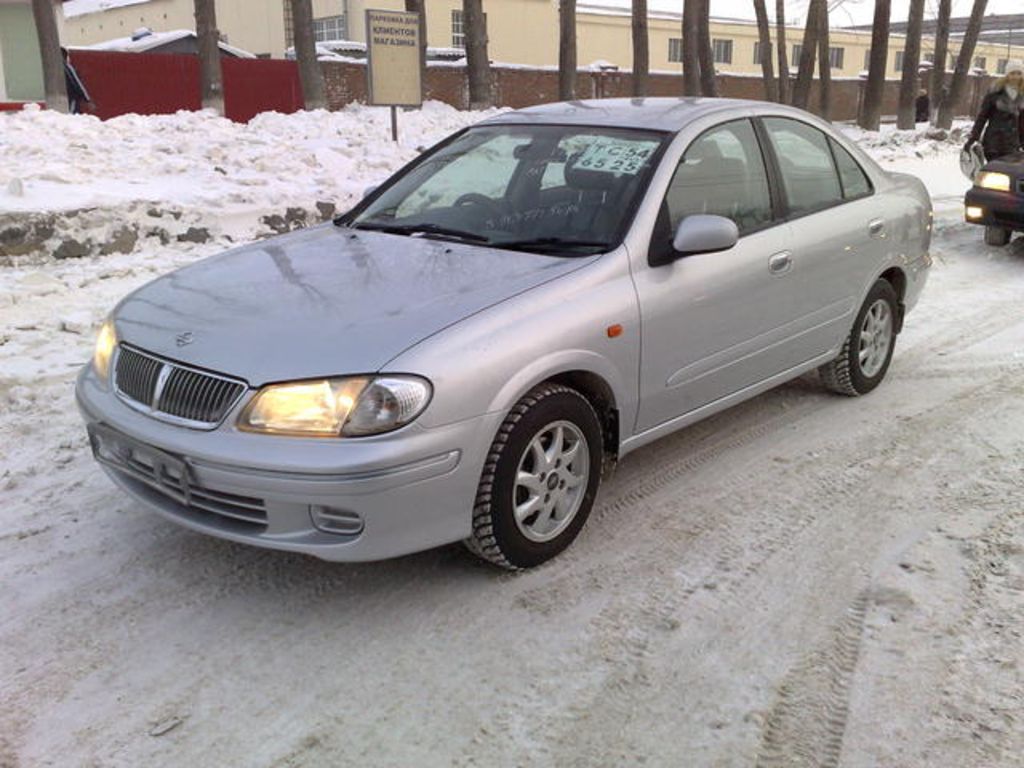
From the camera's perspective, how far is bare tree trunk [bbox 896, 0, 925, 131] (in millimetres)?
23406

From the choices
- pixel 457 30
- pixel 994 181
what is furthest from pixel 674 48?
pixel 994 181

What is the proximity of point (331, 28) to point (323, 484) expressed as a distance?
3940cm

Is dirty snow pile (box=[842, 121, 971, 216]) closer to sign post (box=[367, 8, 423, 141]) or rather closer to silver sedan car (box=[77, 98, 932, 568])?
sign post (box=[367, 8, 423, 141])

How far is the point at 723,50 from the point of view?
2080 inches

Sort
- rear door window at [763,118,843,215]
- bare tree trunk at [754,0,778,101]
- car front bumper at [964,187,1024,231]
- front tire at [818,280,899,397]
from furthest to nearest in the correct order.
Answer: bare tree trunk at [754,0,778,101]
car front bumper at [964,187,1024,231]
front tire at [818,280,899,397]
rear door window at [763,118,843,215]

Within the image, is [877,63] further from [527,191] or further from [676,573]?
[676,573]

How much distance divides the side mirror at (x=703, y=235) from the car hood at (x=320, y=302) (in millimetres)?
437

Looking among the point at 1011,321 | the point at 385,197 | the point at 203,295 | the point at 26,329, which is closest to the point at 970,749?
the point at 203,295

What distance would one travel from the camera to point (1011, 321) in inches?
271

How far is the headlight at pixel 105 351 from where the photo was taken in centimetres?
364

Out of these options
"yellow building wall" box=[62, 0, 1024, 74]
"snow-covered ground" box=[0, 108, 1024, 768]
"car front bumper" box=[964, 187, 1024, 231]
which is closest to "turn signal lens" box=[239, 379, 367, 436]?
"snow-covered ground" box=[0, 108, 1024, 768]

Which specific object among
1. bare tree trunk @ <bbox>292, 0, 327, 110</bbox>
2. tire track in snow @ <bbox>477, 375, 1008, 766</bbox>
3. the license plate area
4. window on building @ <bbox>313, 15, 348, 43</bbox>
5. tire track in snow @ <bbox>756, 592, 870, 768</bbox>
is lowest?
tire track in snow @ <bbox>756, 592, 870, 768</bbox>

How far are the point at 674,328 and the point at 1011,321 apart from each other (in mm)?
4185

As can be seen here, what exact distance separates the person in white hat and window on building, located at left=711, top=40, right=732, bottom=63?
1779 inches
